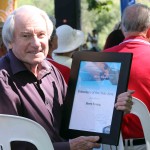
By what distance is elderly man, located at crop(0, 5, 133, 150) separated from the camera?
2990 mm

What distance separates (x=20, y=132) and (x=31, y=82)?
0.49 meters

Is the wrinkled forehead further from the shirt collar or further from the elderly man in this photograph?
the shirt collar

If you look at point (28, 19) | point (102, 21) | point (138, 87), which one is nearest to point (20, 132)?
point (28, 19)

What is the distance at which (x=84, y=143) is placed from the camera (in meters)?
2.98

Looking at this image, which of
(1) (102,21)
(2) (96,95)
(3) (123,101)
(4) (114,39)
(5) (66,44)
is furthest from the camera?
(1) (102,21)

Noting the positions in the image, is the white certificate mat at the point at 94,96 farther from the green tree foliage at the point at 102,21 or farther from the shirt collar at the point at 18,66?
the green tree foliage at the point at 102,21

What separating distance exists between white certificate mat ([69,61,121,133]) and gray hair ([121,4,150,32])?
1.26m

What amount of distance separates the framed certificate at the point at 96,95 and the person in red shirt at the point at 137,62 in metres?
0.95

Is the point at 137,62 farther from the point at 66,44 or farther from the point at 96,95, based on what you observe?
the point at 66,44

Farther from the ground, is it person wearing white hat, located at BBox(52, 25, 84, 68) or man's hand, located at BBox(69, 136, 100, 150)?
man's hand, located at BBox(69, 136, 100, 150)

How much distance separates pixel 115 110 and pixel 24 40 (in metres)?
0.68

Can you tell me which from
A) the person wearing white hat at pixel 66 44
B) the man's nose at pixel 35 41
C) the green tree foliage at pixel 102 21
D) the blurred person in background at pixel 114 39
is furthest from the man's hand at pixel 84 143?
the green tree foliage at pixel 102 21

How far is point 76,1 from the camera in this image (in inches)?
503

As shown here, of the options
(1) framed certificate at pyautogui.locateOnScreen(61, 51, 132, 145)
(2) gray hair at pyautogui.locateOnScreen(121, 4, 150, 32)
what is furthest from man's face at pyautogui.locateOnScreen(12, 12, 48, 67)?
(2) gray hair at pyautogui.locateOnScreen(121, 4, 150, 32)
